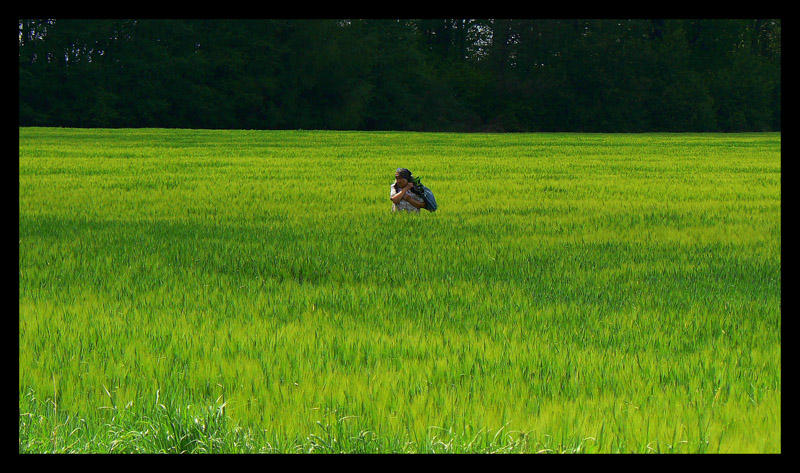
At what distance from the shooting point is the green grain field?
14.3 ft

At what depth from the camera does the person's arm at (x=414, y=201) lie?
14.0 meters

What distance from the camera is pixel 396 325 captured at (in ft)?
21.7

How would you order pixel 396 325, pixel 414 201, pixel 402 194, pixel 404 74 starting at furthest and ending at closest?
1. pixel 404 74
2. pixel 414 201
3. pixel 402 194
4. pixel 396 325

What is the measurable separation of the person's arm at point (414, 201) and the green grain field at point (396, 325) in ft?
1.20

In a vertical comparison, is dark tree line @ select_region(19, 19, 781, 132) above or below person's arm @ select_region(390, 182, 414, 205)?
above

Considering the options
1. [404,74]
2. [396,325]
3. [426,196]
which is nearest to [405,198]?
[426,196]

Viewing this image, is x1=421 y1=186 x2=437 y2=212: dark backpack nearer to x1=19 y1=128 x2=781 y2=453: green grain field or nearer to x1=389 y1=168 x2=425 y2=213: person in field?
x1=389 y1=168 x2=425 y2=213: person in field

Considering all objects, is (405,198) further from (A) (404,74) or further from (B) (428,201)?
(A) (404,74)

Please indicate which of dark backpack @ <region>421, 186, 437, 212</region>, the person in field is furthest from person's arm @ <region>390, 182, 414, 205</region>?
dark backpack @ <region>421, 186, 437, 212</region>

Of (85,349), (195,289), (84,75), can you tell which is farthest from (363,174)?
(84,75)

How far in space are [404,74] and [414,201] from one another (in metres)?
63.7

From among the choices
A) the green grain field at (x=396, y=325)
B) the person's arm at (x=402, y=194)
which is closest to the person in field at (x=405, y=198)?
the person's arm at (x=402, y=194)

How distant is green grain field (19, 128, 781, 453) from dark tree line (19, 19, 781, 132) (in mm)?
52389

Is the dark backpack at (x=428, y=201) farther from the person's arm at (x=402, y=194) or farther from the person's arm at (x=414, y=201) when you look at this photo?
the person's arm at (x=402, y=194)
